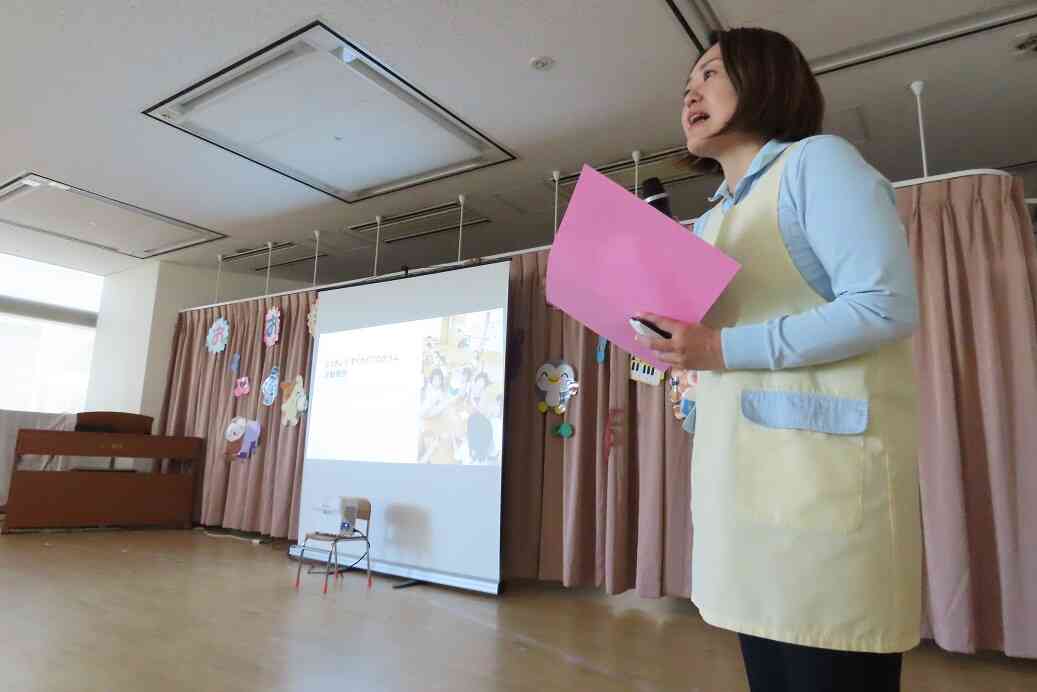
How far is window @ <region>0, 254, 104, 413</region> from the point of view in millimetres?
5941

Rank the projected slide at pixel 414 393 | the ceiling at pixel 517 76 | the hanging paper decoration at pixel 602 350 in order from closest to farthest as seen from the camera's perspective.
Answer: the ceiling at pixel 517 76 < the hanging paper decoration at pixel 602 350 < the projected slide at pixel 414 393

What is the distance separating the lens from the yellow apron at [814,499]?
1.83ft

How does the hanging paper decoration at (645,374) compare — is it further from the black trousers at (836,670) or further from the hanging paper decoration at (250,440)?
the hanging paper decoration at (250,440)

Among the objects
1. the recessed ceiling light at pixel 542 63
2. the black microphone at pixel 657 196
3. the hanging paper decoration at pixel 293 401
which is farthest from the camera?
the hanging paper decoration at pixel 293 401

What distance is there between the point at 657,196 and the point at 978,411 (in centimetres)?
223

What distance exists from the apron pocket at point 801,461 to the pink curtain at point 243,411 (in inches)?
173

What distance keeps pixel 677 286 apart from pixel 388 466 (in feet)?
10.9

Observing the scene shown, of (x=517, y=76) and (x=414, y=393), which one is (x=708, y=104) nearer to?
(x=517, y=76)

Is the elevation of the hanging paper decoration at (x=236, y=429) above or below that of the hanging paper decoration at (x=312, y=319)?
below

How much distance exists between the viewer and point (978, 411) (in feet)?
8.07

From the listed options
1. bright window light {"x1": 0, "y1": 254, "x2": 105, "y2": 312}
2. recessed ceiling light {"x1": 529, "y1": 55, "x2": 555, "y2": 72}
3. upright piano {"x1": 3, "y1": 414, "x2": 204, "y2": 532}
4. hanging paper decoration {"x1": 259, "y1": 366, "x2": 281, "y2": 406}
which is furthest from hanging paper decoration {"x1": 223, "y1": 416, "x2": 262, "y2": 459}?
recessed ceiling light {"x1": 529, "y1": 55, "x2": 555, "y2": 72}

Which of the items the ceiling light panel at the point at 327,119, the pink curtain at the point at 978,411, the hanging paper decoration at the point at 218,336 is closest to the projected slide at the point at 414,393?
the ceiling light panel at the point at 327,119

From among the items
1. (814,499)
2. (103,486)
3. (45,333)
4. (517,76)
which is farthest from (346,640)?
(45,333)

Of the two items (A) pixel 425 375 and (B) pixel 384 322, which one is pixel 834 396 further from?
(B) pixel 384 322
